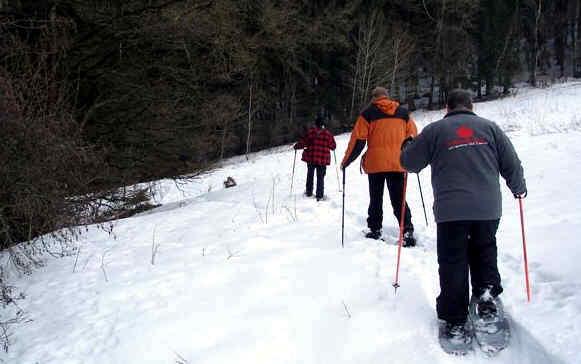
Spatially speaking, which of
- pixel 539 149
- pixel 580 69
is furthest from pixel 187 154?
pixel 580 69

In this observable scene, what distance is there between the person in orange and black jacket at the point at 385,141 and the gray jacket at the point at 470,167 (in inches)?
69.5

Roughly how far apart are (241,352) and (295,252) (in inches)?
77.4

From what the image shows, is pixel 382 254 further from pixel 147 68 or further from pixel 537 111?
pixel 537 111

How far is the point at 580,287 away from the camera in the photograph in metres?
3.10

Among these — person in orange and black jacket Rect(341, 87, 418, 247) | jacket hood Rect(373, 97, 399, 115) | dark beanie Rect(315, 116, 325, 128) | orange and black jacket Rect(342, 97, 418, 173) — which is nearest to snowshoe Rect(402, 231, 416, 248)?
person in orange and black jacket Rect(341, 87, 418, 247)

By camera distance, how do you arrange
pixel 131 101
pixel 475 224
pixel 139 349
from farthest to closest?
pixel 131 101 < pixel 139 349 < pixel 475 224

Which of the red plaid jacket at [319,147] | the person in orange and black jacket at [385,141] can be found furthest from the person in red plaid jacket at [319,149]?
the person in orange and black jacket at [385,141]

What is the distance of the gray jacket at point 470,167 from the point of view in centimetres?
283

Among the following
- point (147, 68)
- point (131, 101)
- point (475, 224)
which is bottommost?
point (475, 224)

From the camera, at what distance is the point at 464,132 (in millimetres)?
2855

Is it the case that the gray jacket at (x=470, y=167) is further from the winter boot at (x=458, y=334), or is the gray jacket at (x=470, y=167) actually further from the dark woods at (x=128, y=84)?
the dark woods at (x=128, y=84)

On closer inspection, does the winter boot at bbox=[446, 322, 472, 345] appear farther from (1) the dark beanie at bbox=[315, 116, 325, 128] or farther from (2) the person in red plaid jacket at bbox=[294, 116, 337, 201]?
(1) the dark beanie at bbox=[315, 116, 325, 128]

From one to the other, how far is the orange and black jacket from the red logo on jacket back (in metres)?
1.86

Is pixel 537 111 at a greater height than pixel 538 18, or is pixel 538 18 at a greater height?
pixel 538 18
